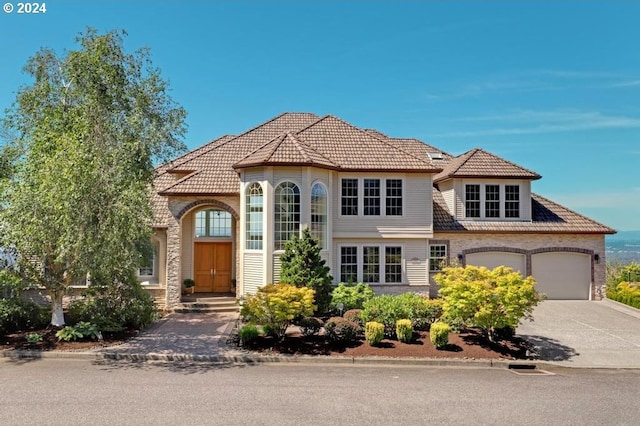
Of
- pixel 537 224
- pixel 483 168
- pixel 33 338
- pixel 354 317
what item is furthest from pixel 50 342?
pixel 537 224

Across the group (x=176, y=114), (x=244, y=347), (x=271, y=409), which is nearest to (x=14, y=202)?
(x=176, y=114)

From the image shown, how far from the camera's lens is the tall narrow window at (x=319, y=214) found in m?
17.1

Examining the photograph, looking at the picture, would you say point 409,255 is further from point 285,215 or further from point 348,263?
point 285,215

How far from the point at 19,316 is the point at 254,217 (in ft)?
27.3

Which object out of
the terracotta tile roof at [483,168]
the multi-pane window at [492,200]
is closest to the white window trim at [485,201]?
the multi-pane window at [492,200]

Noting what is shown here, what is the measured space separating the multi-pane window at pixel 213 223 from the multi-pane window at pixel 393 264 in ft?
24.0

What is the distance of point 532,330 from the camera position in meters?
15.3

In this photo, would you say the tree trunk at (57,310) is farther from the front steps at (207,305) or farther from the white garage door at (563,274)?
the white garage door at (563,274)

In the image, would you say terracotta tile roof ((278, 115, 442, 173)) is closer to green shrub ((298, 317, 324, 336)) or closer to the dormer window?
the dormer window

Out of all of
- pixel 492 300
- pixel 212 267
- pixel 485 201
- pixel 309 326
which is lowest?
pixel 309 326

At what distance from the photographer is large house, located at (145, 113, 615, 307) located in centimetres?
1698

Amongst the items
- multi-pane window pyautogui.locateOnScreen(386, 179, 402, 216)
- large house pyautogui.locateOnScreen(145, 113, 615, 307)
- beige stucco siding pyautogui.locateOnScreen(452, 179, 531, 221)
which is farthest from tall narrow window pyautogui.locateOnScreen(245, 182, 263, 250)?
beige stucco siding pyautogui.locateOnScreen(452, 179, 531, 221)

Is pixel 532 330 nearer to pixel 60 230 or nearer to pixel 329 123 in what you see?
pixel 329 123

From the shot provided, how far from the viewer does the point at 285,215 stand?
1677 centimetres
